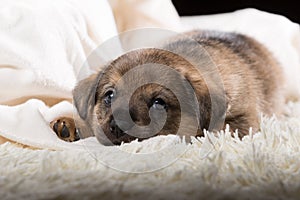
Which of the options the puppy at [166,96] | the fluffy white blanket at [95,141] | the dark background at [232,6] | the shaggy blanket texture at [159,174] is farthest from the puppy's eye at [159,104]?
the dark background at [232,6]

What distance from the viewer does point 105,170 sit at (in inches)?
27.6

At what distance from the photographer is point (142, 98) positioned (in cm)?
111

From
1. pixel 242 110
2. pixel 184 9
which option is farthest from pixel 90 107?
pixel 184 9

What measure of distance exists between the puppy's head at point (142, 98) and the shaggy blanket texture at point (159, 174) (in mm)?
243

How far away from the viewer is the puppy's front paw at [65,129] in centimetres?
120

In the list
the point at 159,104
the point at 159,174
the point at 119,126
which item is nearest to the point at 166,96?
the point at 159,104

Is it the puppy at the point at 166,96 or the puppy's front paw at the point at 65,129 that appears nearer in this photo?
the puppy at the point at 166,96

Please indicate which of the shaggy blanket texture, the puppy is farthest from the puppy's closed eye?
the shaggy blanket texture

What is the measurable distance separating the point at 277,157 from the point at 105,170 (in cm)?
24

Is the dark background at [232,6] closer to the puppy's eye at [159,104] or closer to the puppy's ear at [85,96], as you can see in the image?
the puppy's ear at [85,96]

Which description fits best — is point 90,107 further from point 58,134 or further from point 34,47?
point 34,47

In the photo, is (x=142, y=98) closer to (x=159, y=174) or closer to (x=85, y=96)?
(x=85, y=96)

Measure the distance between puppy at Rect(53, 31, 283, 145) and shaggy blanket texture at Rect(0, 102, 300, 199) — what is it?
252 millimetres

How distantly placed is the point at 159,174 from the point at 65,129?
1.86 ft
